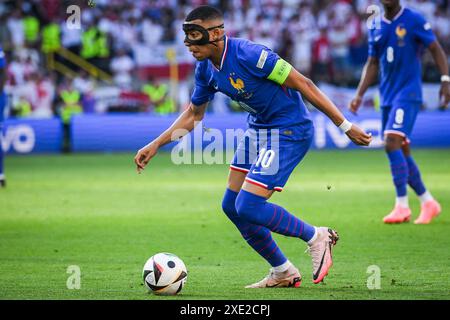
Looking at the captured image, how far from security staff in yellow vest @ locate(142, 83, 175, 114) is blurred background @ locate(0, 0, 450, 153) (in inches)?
1.1

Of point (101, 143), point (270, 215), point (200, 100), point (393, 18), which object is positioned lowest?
point (101, 143)

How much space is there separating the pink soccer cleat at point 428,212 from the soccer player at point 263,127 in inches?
168

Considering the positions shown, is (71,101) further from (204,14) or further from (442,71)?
(204,14)

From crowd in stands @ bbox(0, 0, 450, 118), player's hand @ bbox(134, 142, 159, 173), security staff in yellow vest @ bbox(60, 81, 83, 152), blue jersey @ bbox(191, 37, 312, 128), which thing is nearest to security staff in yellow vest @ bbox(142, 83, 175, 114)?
crowd in stands @ bbox(0, 0, 450, 118)

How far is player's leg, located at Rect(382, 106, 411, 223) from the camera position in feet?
37.1

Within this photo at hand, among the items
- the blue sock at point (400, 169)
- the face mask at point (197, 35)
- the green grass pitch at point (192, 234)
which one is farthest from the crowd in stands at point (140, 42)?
the face mask at point (197, 35)

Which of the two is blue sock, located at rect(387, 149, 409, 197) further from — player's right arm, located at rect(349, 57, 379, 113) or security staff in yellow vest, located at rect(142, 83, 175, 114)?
security staff in yellow vest, located at rect(142, 83, 175, 114)

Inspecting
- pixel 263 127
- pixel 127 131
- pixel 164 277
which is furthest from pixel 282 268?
pixel 127 131

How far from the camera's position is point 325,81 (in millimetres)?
26219

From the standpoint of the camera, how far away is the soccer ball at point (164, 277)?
7.04m
